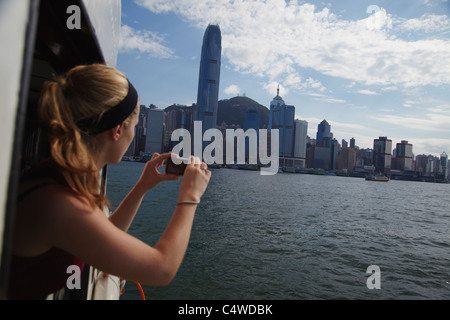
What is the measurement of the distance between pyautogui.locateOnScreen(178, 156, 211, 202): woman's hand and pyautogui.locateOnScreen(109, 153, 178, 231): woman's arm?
320mm

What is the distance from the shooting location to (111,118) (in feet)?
3.48

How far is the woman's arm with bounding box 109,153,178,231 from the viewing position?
5.16 ft

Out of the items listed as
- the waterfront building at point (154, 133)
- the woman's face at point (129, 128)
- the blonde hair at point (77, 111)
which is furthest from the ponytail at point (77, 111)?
the waterfront building at point (154, 133)

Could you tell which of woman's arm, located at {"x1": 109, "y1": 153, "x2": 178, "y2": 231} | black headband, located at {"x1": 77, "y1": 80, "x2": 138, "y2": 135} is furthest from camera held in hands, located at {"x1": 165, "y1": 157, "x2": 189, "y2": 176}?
black headband, located at {"x1": 77, "y1": 80, "x2": 138, "y2": 135}

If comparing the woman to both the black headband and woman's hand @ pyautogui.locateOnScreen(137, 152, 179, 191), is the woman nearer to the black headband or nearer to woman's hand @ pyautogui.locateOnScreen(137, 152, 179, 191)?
the black headband

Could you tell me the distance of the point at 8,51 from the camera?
541mm

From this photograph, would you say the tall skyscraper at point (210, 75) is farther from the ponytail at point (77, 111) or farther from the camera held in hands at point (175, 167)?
the ponytail at point (77, 111)

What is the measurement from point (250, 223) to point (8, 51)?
1662cm

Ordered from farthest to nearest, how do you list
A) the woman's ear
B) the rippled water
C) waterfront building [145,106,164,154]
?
waterfront building [145,106,164,154] < the rippled water < the woman's ear

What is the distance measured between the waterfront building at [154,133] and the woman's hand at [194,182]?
60257 millimetres

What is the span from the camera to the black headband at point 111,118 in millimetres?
1022
